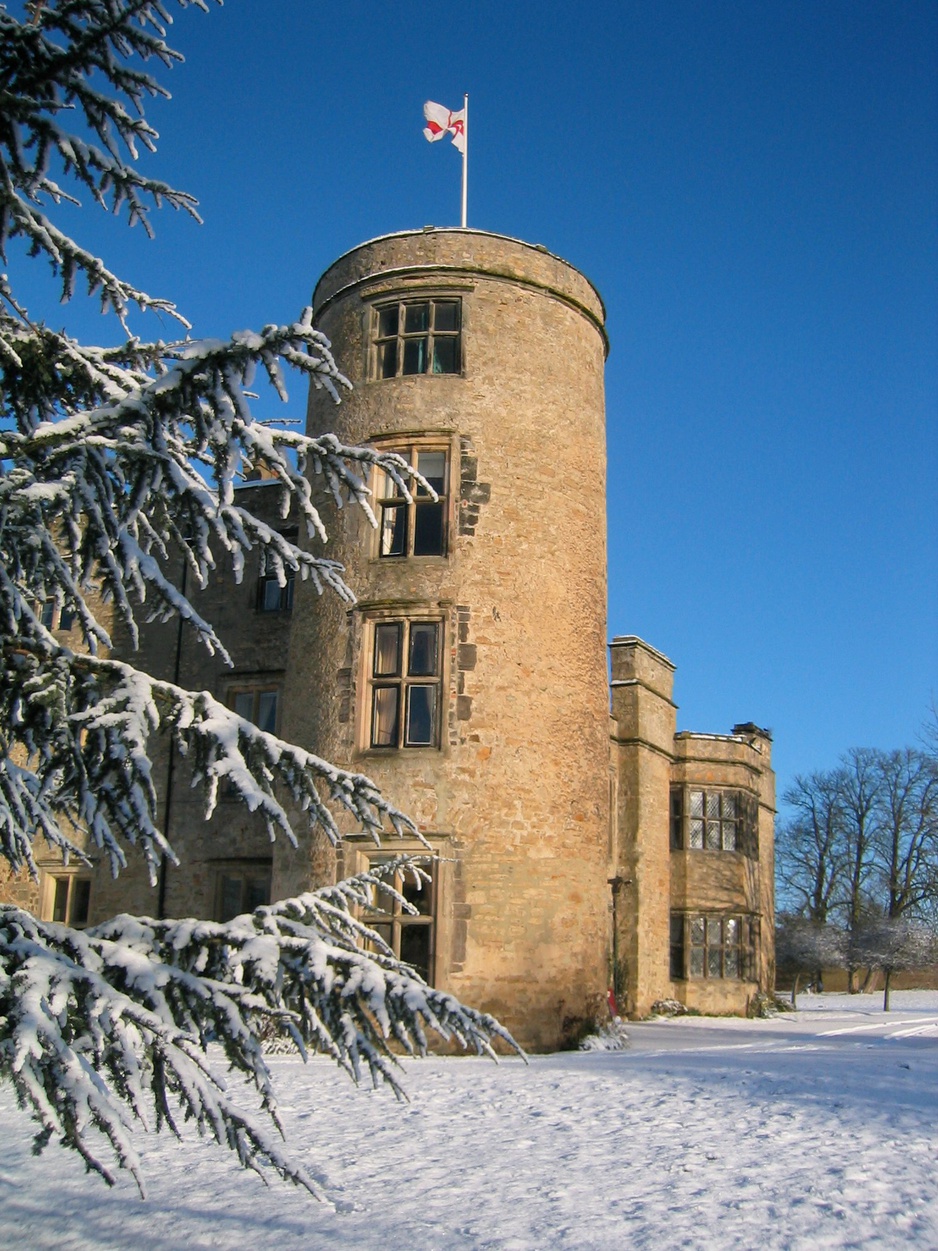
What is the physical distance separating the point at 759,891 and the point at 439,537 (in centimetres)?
1541

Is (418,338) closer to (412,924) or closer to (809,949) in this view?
(412,924)

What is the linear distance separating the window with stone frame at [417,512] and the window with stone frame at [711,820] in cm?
1242

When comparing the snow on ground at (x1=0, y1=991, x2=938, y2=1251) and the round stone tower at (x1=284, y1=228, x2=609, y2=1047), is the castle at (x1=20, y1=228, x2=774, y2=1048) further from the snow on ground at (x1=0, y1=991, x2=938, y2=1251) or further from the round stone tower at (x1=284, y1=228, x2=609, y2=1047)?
the snow on ground at (x1=0, y1=991, x2=938, y2=1251)

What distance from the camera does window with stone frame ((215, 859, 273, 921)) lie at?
1723 cm

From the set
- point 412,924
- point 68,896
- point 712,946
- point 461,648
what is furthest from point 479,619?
point 712,946

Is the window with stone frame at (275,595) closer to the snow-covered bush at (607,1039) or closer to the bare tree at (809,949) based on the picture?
the snow-covered bush at (607,1039)

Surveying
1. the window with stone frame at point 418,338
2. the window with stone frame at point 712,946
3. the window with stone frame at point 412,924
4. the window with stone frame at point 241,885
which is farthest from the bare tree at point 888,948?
the window with stone frame at point 418,338

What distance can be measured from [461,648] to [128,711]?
10.5 metres

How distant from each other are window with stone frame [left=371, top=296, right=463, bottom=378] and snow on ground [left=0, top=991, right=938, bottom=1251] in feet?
29.6

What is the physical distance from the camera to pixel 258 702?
1811cm

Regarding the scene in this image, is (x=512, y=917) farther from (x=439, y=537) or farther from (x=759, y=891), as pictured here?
(x=759, y=891)

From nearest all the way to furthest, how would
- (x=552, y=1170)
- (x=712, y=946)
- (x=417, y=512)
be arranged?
(x=552, y=1170)
(x=417, y=512)
(x=712, y=946)

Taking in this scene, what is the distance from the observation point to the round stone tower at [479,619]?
14375mm

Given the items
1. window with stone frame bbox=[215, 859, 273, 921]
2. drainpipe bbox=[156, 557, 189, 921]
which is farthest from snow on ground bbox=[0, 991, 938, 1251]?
drainpipe bbox=[156, 557, 189, 921]
